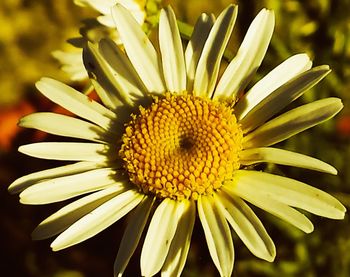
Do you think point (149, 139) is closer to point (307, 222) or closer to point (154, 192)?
point (154, 192)

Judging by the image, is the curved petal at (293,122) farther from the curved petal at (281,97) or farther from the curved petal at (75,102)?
the curved petal at (75,102)

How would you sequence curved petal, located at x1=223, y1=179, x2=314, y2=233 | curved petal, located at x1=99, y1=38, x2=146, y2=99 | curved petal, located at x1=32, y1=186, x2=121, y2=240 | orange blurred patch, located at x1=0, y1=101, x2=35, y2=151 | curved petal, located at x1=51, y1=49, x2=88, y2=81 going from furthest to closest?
orange blurred patch, located at x1=0, y1=101, x2=35, y2=151 < curved petal, located at x1=51, y1=49, x2=88, y2=81 < curved petal, located at x1=99, y1=38, x2=146, y2=99 < curved petal, located at x1=32, y1=186, x2=121, y2=240 < curved petal, located at x1=223, y1=179, x2=314, y2=233

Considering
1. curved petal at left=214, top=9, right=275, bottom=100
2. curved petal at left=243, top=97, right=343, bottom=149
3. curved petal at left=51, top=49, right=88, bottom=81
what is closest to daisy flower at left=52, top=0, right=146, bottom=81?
curved petal at left=51, top=49, right=88, bottom=81

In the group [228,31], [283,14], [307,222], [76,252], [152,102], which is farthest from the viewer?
[76,252]

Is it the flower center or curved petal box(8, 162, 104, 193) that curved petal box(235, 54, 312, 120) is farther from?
curved petal box(8, 162, 104, 193)

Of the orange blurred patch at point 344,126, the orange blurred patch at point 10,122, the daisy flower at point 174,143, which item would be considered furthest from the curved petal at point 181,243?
the orange blurred patch at point 10,122

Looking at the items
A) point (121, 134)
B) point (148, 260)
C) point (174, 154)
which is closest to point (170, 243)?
point (148, 260)
